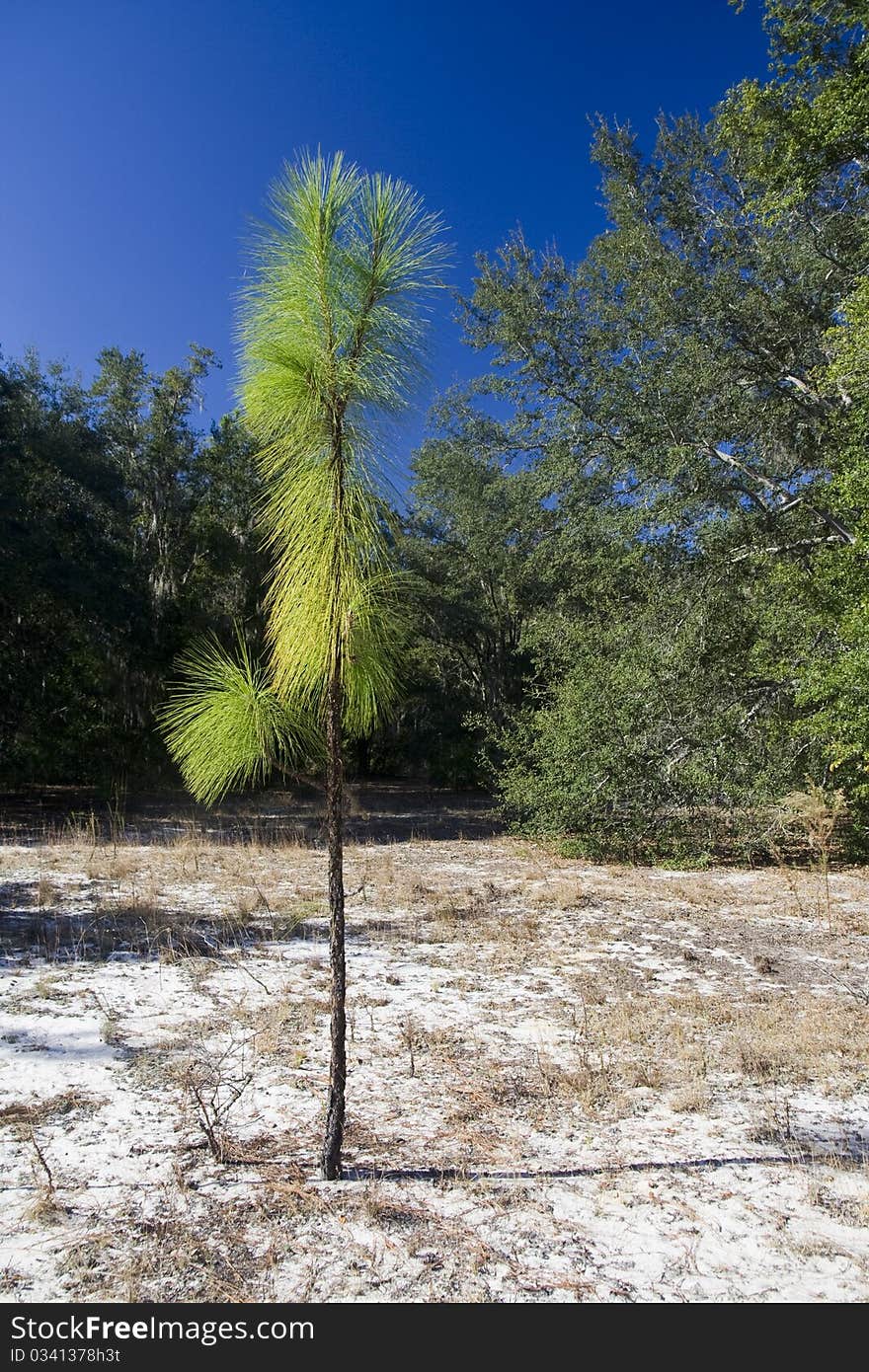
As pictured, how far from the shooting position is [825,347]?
28.7ft

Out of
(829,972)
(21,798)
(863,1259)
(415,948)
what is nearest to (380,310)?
(863,1259)

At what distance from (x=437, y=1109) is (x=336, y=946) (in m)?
1.13

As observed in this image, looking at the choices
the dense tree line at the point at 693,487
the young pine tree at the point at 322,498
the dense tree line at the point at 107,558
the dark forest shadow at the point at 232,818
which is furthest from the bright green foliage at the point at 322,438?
the dark forest shadow at the point at 232,818

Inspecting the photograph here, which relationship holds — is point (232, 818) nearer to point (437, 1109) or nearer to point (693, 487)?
point (693, 487)

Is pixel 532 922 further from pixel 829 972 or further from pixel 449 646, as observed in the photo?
pixel 449 646

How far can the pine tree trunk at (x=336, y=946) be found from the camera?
2.74 m

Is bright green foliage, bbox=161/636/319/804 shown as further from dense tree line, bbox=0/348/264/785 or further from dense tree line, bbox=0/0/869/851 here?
dense tree line, bbox=0/348/264/785

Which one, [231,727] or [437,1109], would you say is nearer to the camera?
[231,727]

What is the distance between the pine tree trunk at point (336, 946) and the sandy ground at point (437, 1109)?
0.35 ft

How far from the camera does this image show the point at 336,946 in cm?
281

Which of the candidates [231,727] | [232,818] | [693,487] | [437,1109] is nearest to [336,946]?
[231,727]

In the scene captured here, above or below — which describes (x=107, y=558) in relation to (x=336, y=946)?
above
